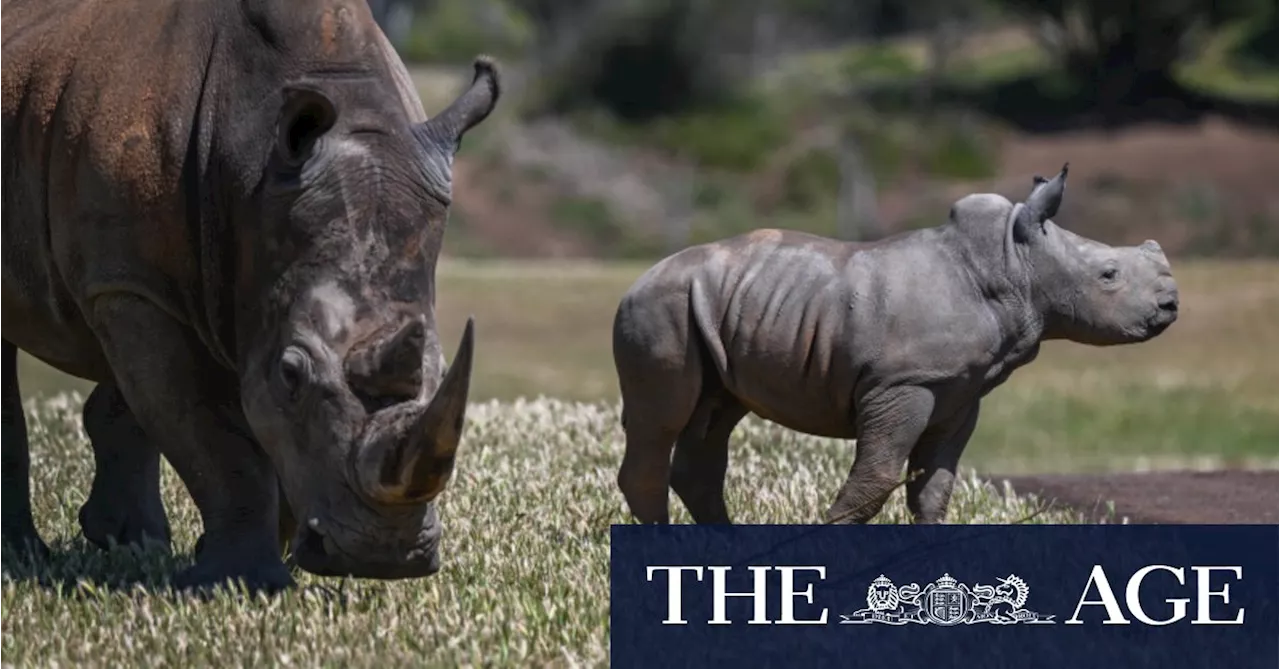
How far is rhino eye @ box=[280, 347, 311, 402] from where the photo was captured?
23.5 ft

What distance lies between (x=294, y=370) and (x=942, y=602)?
2.19 meters

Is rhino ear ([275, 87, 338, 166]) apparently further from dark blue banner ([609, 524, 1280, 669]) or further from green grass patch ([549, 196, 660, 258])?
green grass patch ([549, 196, 660, 258])

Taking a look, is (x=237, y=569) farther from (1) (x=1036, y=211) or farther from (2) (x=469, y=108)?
(1) (x=1036, y=211)

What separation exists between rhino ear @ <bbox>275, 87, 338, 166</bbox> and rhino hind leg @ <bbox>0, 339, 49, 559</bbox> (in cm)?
244

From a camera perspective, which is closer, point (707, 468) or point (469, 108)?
point (469, 108)

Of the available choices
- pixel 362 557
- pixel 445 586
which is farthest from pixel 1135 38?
pixel 362 557

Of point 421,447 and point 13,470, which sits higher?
point 13,470

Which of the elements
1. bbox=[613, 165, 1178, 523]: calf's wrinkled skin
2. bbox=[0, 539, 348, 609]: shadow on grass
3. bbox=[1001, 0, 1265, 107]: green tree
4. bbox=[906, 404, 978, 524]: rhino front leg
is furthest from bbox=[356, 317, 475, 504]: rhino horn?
bbox=[1001, 0, 1265, 107]: green tree

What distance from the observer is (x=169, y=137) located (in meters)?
7.82

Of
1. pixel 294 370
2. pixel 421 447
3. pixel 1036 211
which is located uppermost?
pixel 1036 211

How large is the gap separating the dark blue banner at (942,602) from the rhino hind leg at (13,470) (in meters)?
2.90

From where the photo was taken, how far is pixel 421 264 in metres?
A: 7.34

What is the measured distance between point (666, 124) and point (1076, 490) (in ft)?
105

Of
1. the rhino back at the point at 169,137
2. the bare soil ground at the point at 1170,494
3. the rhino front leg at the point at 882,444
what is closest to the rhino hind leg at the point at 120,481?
the rhino back at the point at 169,137
